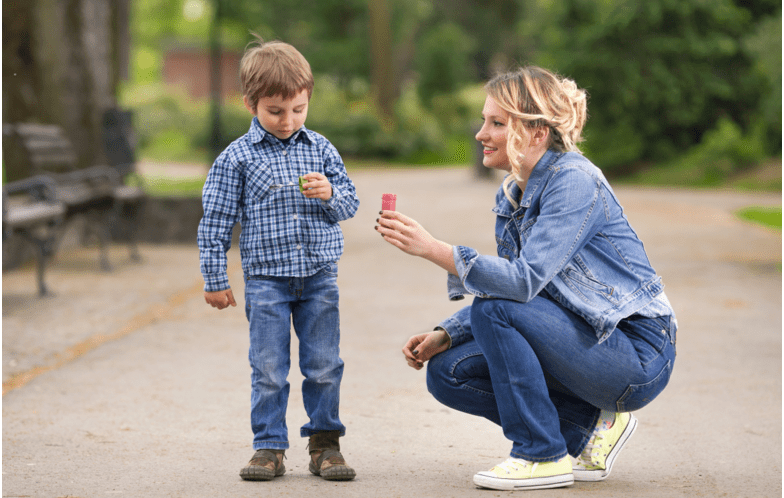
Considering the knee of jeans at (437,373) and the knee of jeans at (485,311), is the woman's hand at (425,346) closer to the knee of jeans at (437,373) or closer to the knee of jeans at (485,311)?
the knee of jeans at (437,373)

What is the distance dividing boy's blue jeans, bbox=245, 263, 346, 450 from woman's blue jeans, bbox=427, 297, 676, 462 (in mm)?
577

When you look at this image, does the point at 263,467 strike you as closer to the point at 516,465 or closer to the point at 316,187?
the point at 516,465

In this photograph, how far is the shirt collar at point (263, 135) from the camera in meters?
3.52

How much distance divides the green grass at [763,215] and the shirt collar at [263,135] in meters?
10.6

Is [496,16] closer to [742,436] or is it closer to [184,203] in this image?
[184,203]

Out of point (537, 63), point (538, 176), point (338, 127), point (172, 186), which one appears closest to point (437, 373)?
point (538, 176)

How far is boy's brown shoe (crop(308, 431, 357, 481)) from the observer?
3.44 meters

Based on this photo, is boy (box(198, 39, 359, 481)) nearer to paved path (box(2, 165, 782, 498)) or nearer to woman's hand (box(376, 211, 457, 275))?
paved path (box(2, 165, 782, 498))

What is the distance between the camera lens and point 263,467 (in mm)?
3402

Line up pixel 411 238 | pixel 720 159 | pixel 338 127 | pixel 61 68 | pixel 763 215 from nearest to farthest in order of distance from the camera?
Answer: pixel 411 238 → pixel 61 68 → pixel 763 215 → pixel 720 159 → pixel 338 127

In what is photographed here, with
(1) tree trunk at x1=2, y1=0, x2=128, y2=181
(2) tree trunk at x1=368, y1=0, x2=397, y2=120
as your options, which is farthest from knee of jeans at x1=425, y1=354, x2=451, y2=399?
(2) tree trunk at x1=368, y1=0, x2=397, y2=120

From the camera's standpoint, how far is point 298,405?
466cm

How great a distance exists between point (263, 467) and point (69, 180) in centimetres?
714

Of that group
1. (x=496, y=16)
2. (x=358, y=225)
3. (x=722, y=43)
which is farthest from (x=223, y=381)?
(x=496, y=16)
